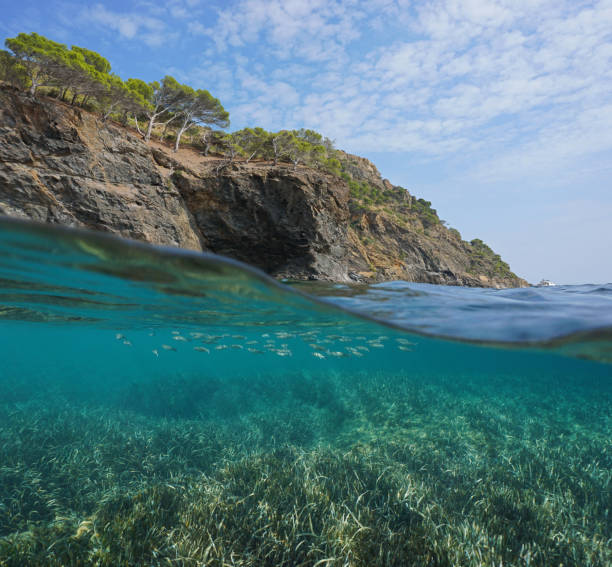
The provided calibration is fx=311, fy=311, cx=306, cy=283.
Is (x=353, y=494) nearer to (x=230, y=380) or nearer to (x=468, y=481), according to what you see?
(x=468, y=481)

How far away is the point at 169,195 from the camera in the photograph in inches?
800

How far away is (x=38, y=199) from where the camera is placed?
15445 millimetres

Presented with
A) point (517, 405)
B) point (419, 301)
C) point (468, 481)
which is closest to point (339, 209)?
point (517, 405)

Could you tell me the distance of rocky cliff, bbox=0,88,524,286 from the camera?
52.0 feet

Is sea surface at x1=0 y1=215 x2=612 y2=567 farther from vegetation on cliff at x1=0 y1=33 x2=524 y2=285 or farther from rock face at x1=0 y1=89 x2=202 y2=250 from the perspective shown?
vegetation on cliff at x1=0 y1=33 x2=524 y2=285

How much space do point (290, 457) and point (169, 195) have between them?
17.8 metres

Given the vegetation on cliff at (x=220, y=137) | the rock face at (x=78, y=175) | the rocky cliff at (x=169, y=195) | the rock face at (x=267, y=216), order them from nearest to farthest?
the rock face at (x=78, y=175) → the rocky cliff at (x=169, y=195) → the vegetation on cliff at (x=220, y=137) → the rock face at (x=267, y=216)

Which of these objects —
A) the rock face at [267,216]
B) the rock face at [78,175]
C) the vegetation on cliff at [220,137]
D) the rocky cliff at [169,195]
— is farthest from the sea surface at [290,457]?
the vegetation on cliff at [220,137]

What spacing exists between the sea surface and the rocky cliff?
254 inches

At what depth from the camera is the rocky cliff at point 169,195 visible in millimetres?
15859

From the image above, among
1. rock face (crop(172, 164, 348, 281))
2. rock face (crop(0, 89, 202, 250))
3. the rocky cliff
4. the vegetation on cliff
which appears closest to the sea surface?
rock face (crop(0, 89, 202, 250))

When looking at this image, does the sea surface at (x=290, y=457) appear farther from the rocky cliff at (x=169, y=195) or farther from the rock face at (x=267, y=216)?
the rock face at (x=267, y=216)

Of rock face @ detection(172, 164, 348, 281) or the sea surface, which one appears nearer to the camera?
the sea surface

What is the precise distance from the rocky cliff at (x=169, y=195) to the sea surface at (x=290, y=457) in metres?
6.46
